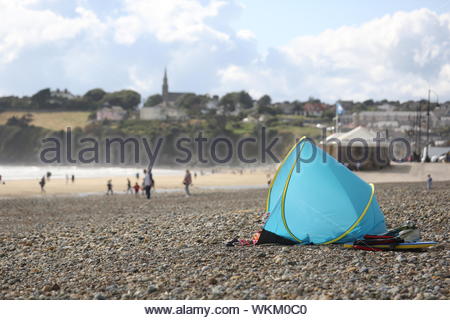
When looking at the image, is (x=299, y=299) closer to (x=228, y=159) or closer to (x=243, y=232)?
(x=243, y=232)

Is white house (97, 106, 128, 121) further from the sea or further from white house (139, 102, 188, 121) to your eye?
the sea

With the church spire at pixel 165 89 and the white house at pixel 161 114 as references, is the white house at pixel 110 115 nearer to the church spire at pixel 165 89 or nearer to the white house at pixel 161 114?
the white house at pixel 161 114

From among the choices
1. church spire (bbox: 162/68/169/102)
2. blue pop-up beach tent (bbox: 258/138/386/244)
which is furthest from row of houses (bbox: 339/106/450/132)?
blue pop-up beach tent (bbox: 258/138/386/244)

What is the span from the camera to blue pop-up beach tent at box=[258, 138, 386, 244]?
26.8ft

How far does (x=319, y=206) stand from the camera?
27.2 ft

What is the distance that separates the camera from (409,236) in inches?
316

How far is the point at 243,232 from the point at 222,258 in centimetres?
226

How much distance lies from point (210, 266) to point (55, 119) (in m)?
137

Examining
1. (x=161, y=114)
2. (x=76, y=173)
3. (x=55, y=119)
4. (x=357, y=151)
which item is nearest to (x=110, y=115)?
(x=161, y=114)

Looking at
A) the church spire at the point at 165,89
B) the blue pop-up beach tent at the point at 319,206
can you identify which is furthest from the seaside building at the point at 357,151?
the church spire at the point at 165,89

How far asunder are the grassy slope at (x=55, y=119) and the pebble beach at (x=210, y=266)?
123507mm

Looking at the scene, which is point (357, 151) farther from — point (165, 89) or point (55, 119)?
point (165, 89)

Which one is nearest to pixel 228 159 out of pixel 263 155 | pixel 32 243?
pixel 263 155

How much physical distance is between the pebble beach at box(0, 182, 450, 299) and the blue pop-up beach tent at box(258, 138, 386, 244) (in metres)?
0.27
